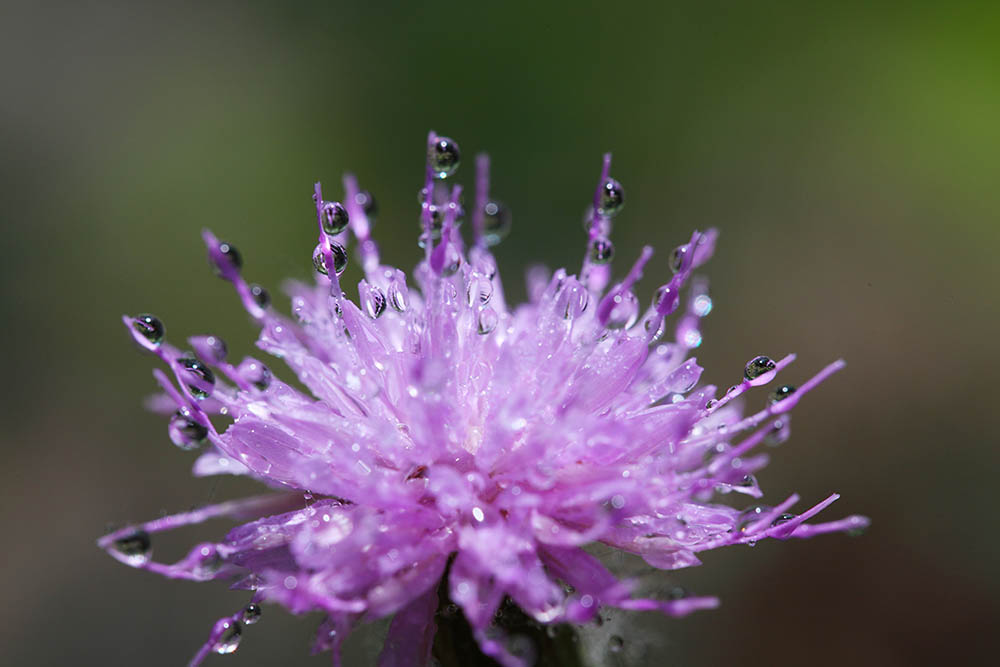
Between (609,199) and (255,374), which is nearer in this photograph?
(255,374)

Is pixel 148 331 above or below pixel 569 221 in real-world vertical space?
below

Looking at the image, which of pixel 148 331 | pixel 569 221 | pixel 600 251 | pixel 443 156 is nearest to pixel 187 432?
pixel 148 331

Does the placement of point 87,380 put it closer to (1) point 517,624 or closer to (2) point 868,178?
(1) point 517,624

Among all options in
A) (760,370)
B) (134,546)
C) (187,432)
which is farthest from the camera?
(760,370)

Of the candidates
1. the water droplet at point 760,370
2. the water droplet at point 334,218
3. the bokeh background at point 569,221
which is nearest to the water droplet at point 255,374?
the water droplet at point 334,218

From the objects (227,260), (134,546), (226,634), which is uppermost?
(227,260)

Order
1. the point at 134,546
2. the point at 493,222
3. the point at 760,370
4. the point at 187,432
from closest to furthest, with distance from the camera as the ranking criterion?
the point at 134,546, the point at 187,432, the point at 760,370, the point at 493,222

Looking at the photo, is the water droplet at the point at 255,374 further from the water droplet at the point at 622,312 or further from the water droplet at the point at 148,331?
the water droplet at the point at 622,312

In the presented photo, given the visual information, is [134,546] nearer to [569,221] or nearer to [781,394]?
[781,394]
